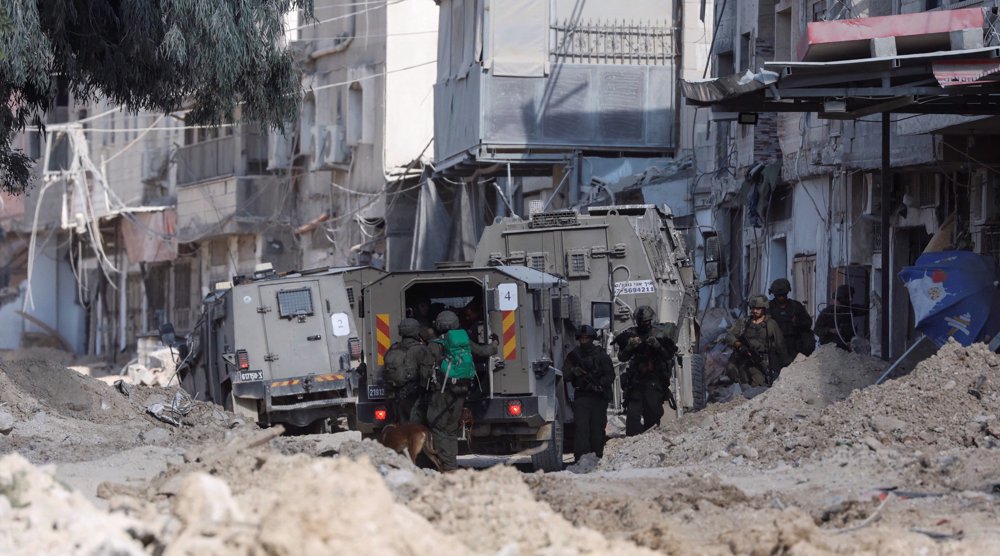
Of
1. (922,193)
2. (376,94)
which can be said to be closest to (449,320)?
(922,193)

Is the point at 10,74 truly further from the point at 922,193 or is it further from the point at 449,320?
the point at 922,193

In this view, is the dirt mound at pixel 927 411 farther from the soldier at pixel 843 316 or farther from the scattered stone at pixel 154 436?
the soldier at pixel 843 316

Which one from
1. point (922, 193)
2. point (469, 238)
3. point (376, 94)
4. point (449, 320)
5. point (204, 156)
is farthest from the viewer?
point (204, 156)

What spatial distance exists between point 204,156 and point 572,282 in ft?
79.1

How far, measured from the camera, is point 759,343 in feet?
53.7

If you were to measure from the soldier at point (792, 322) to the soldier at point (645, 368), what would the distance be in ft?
7.16

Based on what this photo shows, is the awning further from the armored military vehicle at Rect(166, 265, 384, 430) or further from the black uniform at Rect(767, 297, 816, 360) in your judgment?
the armored military vehicle at Rect(166, 265, 384, 430)

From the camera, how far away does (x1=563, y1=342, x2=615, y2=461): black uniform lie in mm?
14258

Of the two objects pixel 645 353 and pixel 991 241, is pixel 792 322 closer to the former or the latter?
pixel 991 241

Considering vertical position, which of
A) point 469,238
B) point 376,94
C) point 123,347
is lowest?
point 123,347

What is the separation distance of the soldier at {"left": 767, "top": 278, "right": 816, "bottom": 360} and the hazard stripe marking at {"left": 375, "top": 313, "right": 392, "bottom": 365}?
493 centimetres

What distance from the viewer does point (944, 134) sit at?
17188 mm

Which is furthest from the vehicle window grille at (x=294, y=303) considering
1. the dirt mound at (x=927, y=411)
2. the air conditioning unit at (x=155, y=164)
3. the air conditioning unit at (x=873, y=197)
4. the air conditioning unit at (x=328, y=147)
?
the air conditioning unit at (x=155, y=164)

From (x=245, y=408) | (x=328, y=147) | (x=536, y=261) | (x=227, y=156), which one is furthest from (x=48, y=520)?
(x=227, y=156)
